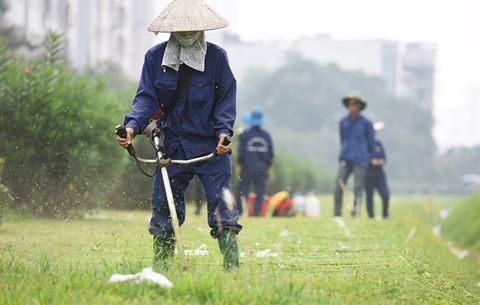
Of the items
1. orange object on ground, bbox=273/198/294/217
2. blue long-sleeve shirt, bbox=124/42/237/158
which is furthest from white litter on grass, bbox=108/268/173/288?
orange object on ground, bbox=273/198/294/217

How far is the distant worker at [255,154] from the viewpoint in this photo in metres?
21.1

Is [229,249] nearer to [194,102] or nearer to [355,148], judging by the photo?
[194,102]

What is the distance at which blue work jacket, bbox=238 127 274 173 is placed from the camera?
21094 mm

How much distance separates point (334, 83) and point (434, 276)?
87788 mm

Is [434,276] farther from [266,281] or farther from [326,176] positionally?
[326,176]

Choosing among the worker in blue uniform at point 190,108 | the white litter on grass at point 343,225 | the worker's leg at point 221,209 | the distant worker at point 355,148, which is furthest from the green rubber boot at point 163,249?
the distant worker at point 355,148

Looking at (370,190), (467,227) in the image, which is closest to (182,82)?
(370,190)

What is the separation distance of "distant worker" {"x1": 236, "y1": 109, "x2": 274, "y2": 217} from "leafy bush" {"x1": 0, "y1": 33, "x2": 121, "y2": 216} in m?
3.84

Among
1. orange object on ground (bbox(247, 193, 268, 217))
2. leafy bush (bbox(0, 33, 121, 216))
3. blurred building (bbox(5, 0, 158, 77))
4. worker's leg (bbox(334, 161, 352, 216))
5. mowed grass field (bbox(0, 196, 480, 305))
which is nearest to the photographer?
mowed grass field (bbox(0, 196, 480, 305))

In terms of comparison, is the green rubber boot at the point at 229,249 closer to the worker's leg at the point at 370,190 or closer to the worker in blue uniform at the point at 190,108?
the worker in blue uniform at the point at 190,108

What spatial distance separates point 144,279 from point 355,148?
13.0m

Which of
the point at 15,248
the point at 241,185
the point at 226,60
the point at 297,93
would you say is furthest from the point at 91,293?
the point at 297,93

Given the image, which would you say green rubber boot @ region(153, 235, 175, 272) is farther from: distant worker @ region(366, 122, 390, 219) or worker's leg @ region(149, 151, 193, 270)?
distant worker @ region(366, 122, 390, 219)

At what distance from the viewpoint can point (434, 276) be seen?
33.1ft
